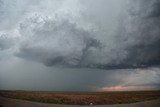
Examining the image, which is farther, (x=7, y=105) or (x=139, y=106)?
(x=139, y=106)

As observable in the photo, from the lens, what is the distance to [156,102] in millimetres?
62906

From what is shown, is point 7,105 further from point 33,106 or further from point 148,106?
point 148,106

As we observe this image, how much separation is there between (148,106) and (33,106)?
74.2 feet

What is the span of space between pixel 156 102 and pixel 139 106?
16.7 ft

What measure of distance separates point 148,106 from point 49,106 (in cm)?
1980

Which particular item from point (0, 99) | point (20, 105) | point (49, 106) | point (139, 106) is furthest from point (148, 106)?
point (0, 99)

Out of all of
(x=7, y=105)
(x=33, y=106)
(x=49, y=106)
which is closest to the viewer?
(x=7, y=105)

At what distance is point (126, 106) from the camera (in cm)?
6053

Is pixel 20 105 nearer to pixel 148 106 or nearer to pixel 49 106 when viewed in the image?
pixel 49 106

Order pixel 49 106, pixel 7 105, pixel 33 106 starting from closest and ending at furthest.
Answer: pixel 7 105, pixel 33 106, pixel 49 106

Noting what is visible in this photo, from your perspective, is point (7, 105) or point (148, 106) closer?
point (7, 105)

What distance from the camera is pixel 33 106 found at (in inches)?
2185

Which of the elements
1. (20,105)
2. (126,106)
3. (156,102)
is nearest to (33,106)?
(20,105)

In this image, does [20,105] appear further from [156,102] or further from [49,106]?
[156,102]
